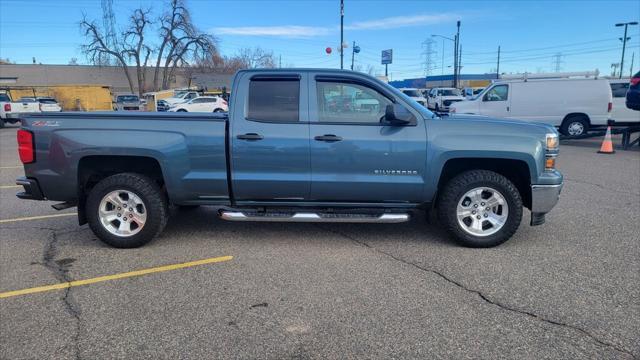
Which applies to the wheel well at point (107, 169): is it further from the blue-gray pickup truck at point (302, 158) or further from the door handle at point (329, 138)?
the door handle at point (329, 138)

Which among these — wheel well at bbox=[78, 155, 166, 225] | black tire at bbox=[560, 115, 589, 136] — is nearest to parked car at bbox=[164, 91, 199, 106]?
black tire at bbox=[560, 115, 589, 136]

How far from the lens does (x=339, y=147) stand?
14.9 feet

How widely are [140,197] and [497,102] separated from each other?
1415 centimetres

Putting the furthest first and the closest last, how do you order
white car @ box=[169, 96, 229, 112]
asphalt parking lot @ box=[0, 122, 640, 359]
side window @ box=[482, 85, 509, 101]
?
white car @ box=[169, 96, 229, 112], side window @ box=[482, 85, 509, 101], asphalt parking lot @ box=[0, 122, 640, 359]

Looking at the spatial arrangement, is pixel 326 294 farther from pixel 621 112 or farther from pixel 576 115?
pixel 621 112

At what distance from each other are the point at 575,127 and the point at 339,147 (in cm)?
1382

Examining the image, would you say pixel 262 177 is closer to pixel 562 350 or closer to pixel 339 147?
pixel 339 147

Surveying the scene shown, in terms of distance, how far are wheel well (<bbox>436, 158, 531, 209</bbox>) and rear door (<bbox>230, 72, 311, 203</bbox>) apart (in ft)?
5.13

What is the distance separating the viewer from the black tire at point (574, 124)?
1510 cm

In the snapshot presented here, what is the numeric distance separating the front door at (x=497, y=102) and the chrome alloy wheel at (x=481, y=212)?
1207cm

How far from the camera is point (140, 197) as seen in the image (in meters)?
4.70

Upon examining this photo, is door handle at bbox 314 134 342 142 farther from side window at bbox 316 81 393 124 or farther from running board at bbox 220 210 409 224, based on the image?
running board at bbox 220 210 409 224

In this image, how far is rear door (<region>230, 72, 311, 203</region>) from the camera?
14.9ft

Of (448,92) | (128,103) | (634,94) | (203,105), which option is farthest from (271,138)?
(128,103)
